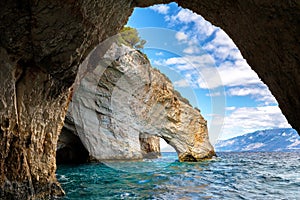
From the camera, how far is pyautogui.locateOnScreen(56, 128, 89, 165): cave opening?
1484cm

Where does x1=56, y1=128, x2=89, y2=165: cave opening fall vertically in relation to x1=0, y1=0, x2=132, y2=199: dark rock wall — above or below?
below

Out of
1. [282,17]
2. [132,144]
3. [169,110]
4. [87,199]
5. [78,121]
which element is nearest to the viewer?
[282,17]

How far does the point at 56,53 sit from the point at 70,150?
1380 centimetres

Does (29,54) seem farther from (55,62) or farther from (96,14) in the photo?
(96,14)

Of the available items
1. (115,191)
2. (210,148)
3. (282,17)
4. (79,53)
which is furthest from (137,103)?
(282,17)

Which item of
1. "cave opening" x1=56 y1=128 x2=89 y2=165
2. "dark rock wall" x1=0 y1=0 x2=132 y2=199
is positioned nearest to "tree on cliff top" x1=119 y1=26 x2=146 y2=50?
"cave opening" x1=56 y1=128 x2=89 y2=165

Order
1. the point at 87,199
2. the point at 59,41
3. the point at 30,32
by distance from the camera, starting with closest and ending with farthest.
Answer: the point at 30,32 → the point at 59,41 → the point at 87,199

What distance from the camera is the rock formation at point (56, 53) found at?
2993 mm

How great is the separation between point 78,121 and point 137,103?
4.02 meters

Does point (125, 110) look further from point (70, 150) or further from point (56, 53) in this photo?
point (56, 53)

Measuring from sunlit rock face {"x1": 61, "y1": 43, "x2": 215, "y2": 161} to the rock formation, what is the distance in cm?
802

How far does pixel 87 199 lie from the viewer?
218 inches

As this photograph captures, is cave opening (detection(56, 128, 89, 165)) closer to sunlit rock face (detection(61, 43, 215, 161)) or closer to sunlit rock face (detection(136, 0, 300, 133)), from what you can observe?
sunlit rock face (detection(61, 43, 215, 161))

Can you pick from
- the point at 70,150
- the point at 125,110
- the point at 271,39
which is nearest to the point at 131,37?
the point at 125,110
